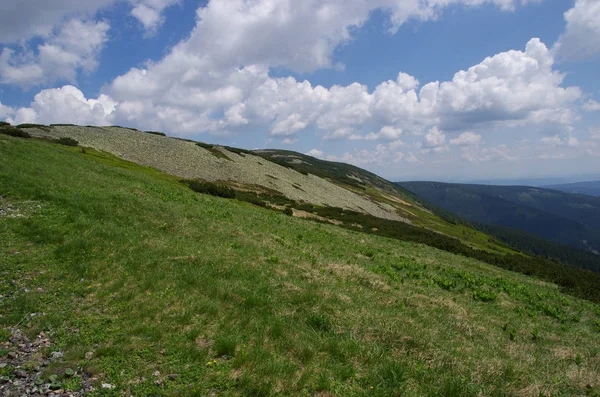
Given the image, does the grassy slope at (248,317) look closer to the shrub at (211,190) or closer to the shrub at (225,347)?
the shrub at (225,347)

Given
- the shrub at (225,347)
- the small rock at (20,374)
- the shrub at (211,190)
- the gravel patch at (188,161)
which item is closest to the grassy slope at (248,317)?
the shrub at (225,347)

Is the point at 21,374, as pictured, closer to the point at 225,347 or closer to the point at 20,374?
the point at 20,374

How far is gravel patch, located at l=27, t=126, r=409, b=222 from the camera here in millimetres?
72875

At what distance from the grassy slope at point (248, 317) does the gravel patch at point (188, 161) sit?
57.6 m

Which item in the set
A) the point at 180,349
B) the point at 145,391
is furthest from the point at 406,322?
the point at 145,391

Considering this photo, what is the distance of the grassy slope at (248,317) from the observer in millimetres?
7324

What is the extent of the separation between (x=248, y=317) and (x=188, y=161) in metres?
76.4

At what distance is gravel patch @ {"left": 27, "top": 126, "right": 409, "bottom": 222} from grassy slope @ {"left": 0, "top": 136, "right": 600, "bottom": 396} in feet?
189

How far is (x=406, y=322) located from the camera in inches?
420

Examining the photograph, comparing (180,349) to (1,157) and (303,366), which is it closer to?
(303,366)

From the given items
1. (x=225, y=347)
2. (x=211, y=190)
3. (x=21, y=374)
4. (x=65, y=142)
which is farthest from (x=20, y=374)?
(x=65, y=142)

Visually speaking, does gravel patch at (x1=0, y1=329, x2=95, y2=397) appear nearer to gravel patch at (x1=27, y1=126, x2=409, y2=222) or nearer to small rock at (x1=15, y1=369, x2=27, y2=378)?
small rock at (x1=15, y1=369, x2=27, y2=378)

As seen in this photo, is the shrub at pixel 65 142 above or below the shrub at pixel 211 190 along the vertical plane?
Result: above

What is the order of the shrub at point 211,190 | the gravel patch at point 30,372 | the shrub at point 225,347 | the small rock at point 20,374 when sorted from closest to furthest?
the gravel patch at point 30,372 → the small rock at point 20,374 → the shrub at point 225,347 → the shrub at point 211,190
